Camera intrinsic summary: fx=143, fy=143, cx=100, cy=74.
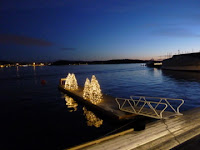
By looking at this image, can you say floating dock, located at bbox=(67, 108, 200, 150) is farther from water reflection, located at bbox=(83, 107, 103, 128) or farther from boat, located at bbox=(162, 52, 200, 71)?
boat, located at bbox=(162, 52, 200, 71)

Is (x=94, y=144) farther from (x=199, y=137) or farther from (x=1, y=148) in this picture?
(x=1, y=148)

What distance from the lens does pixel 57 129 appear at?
11312 mm

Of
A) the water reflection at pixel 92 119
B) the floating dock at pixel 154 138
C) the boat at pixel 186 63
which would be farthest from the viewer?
the boat at pixel 186 63

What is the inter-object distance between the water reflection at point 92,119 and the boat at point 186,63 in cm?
6609

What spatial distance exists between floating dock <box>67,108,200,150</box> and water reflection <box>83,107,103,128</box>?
17.4ft

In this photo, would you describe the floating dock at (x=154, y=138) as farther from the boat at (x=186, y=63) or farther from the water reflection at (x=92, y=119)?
the boat at (x=186, y=63)

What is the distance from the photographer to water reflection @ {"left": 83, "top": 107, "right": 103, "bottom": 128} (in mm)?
12112

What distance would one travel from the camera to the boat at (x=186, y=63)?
6525 centimetres

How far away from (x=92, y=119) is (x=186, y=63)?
73.8m

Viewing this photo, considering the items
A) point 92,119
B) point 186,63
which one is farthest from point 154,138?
point 186,63

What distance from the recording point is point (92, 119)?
1313 cm

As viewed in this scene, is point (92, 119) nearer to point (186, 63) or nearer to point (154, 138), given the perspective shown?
point (154, 138)

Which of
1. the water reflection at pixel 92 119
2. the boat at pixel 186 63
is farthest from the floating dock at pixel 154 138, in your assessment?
the boat at pixel 186 63

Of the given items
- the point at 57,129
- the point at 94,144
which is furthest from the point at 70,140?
the point at 94,144
